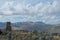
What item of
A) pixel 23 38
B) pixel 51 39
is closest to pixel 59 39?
pixel 51 39

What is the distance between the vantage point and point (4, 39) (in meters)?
33.7

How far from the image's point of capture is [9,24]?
157 ft

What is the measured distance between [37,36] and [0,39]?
5437mm

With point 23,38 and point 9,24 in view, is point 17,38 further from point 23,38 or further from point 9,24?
point 9,24

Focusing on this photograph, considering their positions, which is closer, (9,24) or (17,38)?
(17,38)

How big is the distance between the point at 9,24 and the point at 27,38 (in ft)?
46.9

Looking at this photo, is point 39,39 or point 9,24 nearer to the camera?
point 39,39

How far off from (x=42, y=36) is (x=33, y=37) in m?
1.32

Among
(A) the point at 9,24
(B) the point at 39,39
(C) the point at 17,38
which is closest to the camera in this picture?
(B) the point at 39,39

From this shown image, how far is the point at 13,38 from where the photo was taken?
3438 cm

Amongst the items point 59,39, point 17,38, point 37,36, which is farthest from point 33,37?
point 59,39

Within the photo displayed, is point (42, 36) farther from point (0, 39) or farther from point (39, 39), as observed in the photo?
point (0, 39)

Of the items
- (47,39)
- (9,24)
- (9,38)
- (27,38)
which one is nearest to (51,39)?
(47,39)

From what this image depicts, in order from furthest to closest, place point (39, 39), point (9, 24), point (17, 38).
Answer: point (9, 24)
point (17, 38)
point (39, 39)
